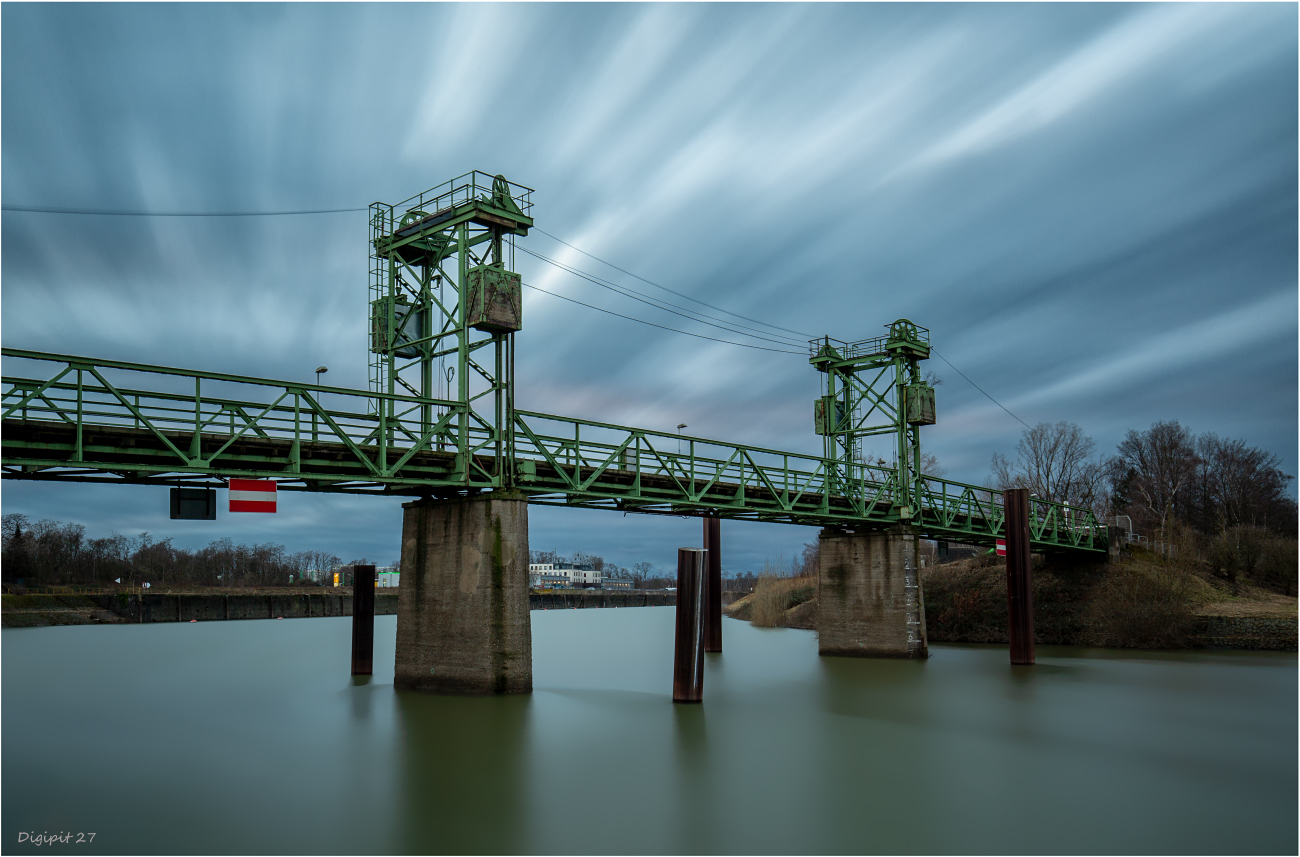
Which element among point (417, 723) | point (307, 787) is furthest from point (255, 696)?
point (307, 787)

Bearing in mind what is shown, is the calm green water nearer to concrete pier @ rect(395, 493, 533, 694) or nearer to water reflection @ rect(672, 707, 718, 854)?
water reflection @ rect(672, 707, 718, 854)

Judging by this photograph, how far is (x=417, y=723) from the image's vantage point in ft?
71.5

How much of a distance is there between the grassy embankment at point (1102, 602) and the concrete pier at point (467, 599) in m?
30.3

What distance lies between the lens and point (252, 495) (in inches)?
804

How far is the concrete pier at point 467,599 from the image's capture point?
2402 cm

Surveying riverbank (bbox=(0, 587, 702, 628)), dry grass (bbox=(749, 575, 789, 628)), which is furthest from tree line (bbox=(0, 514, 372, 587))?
dry grass (bbox=(749, 575, 789, 628))

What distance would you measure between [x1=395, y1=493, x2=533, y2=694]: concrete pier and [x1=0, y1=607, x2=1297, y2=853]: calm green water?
35.8 inches

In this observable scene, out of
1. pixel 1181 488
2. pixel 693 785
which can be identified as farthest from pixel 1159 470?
pixel 693 785

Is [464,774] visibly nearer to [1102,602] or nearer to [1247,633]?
[1247,633]

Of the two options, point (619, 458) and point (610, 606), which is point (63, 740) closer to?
point (619, 458)

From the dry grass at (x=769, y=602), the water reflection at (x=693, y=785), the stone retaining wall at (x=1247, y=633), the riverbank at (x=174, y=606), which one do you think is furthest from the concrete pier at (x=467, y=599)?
the riverbank at (x=174, y=606)

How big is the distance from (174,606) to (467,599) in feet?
254

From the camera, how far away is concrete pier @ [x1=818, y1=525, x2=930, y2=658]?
129ft

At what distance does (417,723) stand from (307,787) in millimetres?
5153
